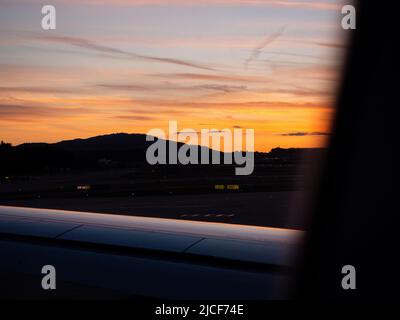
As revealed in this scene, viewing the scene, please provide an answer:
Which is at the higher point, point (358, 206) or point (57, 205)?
point (57, 205)

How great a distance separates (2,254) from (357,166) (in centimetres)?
250

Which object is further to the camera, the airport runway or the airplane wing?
the airport runway

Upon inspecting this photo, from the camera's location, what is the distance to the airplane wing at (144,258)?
282 centimetres

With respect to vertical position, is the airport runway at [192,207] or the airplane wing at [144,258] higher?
the airport runway at [192,207]

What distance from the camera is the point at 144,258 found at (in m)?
3.24

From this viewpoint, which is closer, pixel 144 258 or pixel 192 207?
pixel 144 258

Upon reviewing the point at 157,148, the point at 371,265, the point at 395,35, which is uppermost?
the point at 157,148

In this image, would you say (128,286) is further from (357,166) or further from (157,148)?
(157,148)

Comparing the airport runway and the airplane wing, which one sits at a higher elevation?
the airport runway

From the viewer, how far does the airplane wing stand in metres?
2.82

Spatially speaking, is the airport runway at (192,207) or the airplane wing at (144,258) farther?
the airport runway at (192,207)

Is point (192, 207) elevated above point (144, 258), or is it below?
above

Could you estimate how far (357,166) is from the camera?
1.89 m

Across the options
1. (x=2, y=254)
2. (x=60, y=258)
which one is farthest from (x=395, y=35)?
(x=2, y=254)
